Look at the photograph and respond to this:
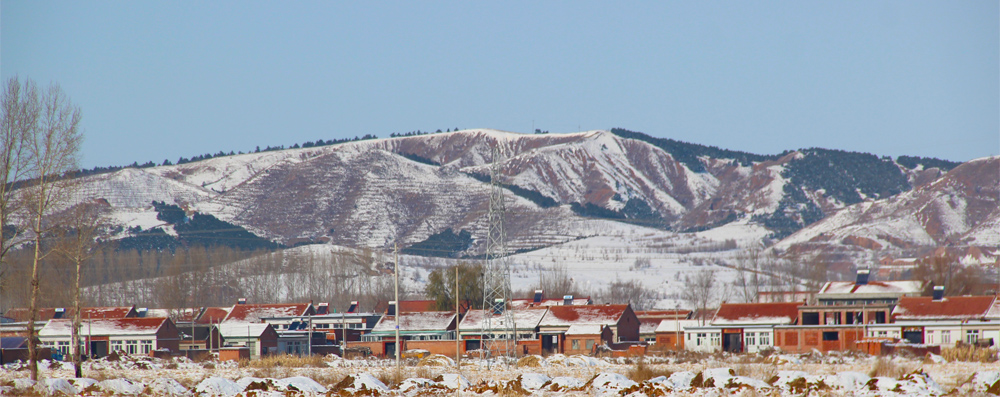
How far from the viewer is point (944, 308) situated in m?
60.7

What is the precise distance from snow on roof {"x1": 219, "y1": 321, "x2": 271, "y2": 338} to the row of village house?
0.10 meters

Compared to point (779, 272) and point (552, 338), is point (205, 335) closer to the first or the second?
point (552, 338)

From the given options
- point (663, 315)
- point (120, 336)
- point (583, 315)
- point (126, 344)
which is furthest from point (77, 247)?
point (663, 315)

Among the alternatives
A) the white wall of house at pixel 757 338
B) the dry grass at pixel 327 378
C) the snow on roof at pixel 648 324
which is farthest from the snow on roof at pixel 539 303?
the dry grass at pixel 327 378

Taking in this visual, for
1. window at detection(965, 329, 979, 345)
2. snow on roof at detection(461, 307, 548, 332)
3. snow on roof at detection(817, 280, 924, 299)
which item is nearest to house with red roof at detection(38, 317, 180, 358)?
snow on roof at detection(461, 307, 548, 332)

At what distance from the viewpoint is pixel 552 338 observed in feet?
234

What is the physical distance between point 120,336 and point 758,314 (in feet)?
144

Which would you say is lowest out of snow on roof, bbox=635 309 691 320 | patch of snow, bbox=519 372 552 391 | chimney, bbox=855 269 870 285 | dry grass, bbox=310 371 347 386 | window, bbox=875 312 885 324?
snow on roof, bbox=635 309 691 320

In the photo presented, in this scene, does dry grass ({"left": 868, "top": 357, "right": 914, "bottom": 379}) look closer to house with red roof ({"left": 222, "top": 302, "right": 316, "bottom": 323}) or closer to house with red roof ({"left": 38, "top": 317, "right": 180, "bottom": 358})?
house with red roof ({"left": 38, "top": 317, "right": 180, "bottom": 358})

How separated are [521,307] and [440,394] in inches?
2038

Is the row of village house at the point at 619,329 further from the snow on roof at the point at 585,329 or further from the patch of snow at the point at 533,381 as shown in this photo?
the patch of snow at the point at 533,381

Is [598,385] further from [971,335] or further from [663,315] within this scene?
[663,315]

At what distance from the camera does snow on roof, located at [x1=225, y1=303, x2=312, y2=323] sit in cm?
8462

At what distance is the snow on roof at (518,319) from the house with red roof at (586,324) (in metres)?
0.78
